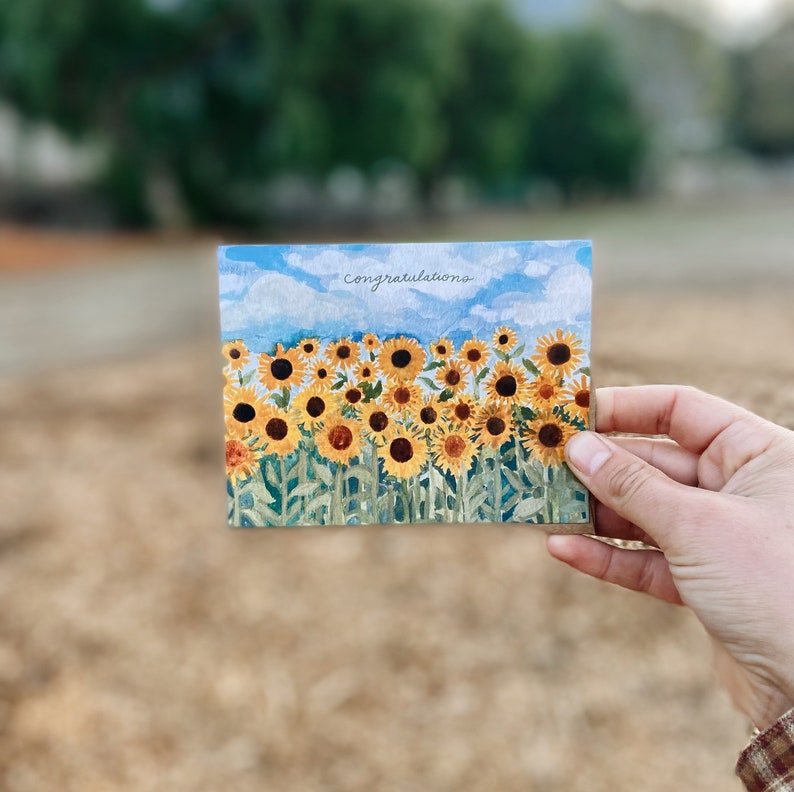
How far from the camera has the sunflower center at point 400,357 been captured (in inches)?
32.9

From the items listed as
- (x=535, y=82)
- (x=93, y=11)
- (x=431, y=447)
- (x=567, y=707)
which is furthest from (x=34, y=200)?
(x=431, y=447)

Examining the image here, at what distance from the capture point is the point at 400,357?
84 centimetres

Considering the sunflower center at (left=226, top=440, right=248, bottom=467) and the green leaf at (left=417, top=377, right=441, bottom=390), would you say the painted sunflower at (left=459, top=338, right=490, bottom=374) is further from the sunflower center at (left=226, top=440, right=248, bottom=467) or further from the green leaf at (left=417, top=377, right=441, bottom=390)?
the sunflower center at (left=226, top=440, right=248, bottom=467)

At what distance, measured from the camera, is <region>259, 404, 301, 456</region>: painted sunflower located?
2.82 ft

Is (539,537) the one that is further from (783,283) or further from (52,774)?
(783,283)

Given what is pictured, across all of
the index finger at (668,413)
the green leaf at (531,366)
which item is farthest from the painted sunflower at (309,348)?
the index finger at (668,413)

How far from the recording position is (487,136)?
990 cm

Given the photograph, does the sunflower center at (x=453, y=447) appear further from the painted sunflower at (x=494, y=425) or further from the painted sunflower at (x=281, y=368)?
the painted sunflower at (x=281, y=368)

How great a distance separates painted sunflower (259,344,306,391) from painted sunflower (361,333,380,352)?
67 millimetres

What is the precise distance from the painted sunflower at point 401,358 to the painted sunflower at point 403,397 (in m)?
0.01

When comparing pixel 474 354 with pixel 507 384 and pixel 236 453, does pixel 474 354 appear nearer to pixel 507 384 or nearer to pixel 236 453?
pixel 507 384

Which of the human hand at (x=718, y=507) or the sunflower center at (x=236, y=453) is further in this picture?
A: the sunflower center at (x=236, y=453)

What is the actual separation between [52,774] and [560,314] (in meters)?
1.50

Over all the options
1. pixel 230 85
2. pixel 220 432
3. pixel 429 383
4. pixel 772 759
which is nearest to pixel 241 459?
pixel 429 383
